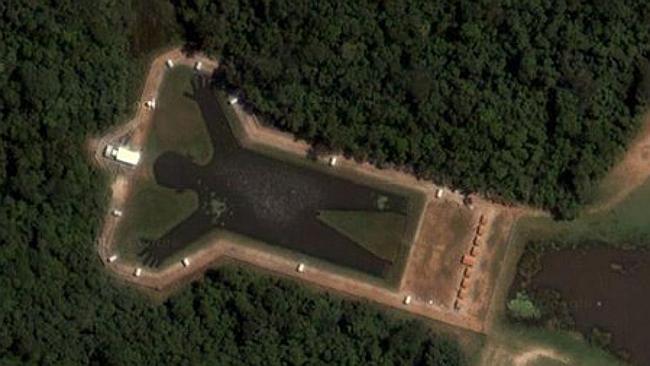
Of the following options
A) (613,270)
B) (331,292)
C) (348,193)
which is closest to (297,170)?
(348,193)

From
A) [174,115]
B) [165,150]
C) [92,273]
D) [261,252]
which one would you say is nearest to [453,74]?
[261,252]

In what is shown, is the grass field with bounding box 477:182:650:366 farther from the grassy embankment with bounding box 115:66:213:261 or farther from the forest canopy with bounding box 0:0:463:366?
the grassy embankment with bounding box 115:66:213:261

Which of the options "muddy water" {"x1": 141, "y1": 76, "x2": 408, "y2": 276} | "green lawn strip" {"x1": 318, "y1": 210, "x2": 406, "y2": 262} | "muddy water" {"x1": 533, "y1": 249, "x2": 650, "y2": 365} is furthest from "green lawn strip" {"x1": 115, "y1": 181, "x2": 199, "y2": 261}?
"muddy water" {"x1": 533, "y1": 249, "x2": 650, "y2": 365}

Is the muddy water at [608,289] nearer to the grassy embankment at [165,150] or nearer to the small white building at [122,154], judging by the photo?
the grassy embankment at [165,150]

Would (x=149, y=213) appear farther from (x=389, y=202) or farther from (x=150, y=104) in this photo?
(x=389, y=202)

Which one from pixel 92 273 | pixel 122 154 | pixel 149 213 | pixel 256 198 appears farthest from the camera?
pixel 256 198

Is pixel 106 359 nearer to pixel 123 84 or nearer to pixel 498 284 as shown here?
pixel 123 84
